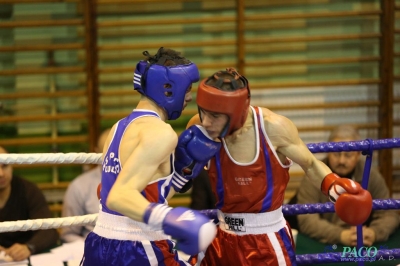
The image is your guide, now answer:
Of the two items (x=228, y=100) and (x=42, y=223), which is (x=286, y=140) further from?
(x=42, y=223)

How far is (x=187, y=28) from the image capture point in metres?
5.09

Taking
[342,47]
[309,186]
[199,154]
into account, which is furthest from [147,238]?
[342,47]

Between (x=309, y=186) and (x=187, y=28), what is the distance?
208cm

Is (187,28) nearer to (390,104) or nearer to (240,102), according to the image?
(390,104)

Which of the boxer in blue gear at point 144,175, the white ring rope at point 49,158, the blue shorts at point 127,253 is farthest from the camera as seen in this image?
the white ring rope at point 49,158

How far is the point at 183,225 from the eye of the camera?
1.86 meters

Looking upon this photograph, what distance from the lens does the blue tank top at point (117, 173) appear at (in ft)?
6.98

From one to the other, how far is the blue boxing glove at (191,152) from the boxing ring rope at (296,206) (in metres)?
0.60

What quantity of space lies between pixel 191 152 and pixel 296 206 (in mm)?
862

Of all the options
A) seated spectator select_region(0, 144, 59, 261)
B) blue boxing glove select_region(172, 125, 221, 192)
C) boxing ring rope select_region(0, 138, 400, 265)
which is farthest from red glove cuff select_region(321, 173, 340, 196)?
seated spectator select_region(0, 144, 59, 261)

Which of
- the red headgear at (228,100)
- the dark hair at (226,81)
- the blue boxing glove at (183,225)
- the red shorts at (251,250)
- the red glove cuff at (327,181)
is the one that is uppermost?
the dark hair at (226,81)

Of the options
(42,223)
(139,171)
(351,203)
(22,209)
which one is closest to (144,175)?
(139,171)

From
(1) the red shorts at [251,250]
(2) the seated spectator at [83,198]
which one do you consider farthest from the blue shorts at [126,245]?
(2) the seated spectator at [83,198]

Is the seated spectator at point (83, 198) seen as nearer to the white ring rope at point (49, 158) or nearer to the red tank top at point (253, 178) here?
the white ring rope at point (49, 158)
